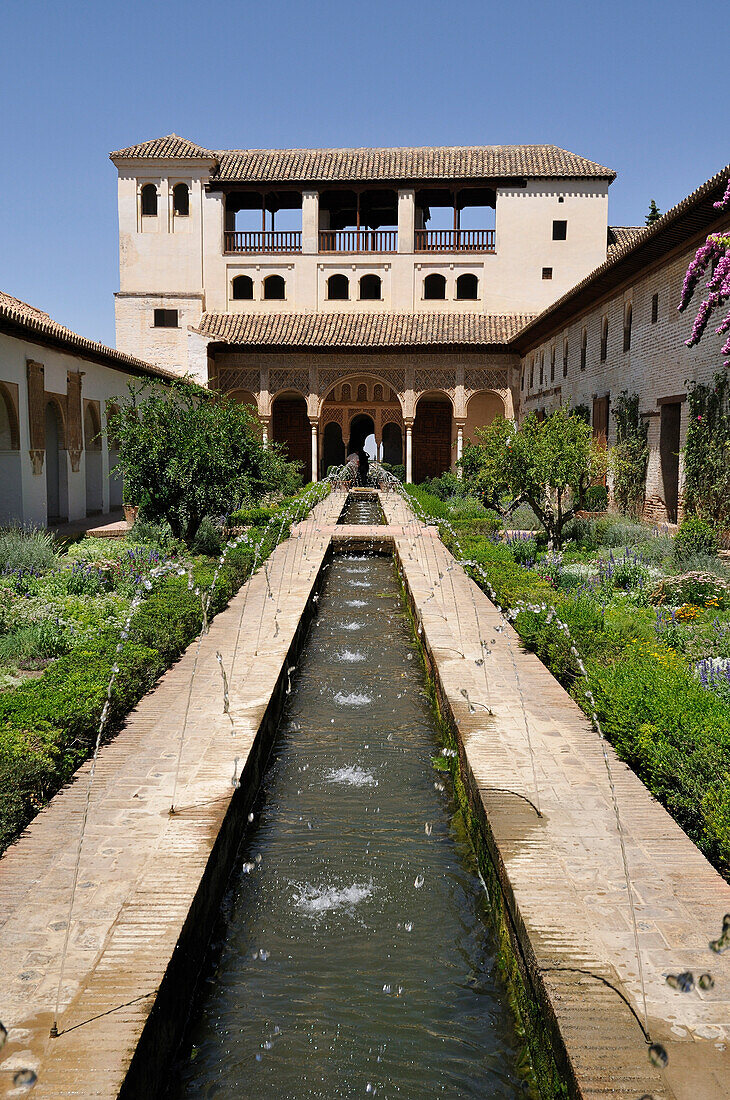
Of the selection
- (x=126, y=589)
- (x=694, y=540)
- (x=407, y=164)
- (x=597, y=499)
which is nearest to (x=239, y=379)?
(x=407, y=164)

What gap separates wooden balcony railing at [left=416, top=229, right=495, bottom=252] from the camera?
99.8ft

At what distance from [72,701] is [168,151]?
28.8m

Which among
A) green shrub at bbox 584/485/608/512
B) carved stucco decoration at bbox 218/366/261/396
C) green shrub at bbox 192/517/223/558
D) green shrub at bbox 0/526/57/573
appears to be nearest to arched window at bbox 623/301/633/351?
green shrub at bbox 584/485/608/512

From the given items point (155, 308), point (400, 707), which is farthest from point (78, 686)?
point (155, 308)

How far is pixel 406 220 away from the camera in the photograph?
30375 mm

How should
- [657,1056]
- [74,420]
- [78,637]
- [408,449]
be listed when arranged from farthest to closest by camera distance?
[408,449] < [74,420] < [78,637] < [657,1056]

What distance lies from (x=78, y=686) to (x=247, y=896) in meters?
1.89

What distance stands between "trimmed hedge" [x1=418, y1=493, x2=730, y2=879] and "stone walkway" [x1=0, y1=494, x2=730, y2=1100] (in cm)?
14

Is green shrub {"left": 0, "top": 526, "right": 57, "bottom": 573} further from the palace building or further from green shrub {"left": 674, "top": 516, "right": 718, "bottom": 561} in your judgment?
the palace building

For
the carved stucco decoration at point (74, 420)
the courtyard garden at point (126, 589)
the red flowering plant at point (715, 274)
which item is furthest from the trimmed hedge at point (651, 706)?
the carved stucco decoration at point (74, 420)

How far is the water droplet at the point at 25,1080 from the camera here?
95.0 inches

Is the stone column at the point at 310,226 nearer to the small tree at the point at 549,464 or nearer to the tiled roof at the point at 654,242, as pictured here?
the tiled roof at the point at 654,242

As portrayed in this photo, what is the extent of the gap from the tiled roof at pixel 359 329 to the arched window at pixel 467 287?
84 centimetres

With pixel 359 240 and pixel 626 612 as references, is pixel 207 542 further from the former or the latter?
pixel 359 240
